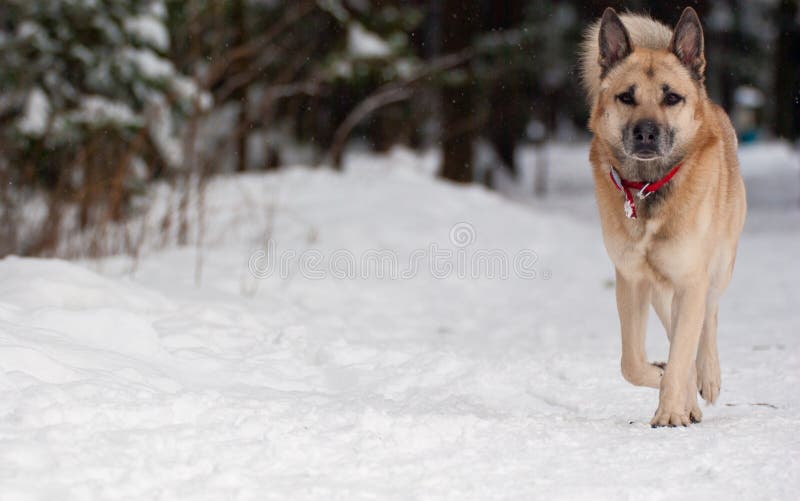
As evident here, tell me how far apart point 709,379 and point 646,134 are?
4.05 feet

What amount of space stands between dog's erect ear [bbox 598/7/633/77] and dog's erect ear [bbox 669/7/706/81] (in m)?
0.20

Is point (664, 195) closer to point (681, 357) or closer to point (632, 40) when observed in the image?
point (681, 357)

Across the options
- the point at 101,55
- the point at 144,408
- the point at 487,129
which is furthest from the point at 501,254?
the point at 487,129

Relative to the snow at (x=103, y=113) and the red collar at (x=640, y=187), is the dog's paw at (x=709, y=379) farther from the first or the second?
the snow at (x=103, y=113)

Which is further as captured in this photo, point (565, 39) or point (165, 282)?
point (565, 39)

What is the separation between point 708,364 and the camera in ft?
13.9

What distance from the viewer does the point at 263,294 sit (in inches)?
270

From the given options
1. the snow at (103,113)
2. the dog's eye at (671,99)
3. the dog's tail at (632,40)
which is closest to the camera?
the dog's eye at (671,99)

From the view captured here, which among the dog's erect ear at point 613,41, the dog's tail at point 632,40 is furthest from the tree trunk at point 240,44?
the dog's erect ear at point 613,41

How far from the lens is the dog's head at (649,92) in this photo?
12.5 feet

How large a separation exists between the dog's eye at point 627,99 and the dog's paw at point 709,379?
1.25 metres

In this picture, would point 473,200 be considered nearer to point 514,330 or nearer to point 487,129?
point 514,330

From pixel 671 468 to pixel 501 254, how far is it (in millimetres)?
6517

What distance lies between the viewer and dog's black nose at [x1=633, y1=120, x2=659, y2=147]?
12.4 feet
